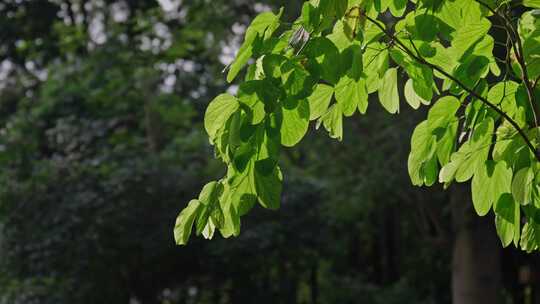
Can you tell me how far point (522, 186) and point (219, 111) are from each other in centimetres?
73

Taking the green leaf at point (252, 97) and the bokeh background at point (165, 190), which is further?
the bokeh background at point (165, 190)

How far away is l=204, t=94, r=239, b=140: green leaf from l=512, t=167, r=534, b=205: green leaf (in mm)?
689

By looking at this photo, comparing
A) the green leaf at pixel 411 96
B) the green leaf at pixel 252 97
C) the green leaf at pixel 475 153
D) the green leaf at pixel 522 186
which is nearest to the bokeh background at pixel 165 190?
the green leaf at pixel 411 96

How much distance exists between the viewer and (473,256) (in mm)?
9180

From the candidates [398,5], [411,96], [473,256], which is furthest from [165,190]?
[398,5]

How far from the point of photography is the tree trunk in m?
9.11

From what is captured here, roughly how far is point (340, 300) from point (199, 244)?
3390mm

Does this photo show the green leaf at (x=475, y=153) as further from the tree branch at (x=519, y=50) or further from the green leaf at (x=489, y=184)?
the tree branch at (x=519, y=50)

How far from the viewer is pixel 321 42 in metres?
1.84

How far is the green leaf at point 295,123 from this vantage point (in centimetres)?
192

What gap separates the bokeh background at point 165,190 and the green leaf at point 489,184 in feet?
23.0

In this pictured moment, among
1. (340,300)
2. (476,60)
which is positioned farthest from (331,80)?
(340,300)

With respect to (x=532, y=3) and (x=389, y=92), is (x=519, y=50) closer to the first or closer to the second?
→ (x=532, y=3)

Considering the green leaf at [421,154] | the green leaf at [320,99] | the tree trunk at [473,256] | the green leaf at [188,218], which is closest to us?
the green leaf at [188,218]
